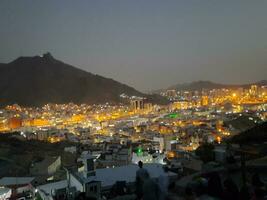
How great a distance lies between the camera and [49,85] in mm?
111125

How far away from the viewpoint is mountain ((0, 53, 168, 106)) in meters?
105

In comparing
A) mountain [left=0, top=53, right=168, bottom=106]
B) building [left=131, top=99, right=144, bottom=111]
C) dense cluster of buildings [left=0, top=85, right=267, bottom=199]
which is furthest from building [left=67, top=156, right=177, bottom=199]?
mountain [left=0, top=53, right=168, bottom=106]

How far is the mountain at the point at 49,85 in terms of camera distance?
105250 mm

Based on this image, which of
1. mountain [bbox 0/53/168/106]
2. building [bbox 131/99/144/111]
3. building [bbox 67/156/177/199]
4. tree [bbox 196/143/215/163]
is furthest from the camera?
mountain [bbox 0/53/168/106]

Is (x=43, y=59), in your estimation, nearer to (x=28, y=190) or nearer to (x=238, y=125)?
(x=238, y=125)

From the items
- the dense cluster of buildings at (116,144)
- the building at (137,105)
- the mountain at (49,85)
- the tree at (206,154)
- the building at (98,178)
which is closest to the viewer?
the building at (98,178)

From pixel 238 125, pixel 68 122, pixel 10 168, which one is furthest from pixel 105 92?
pixel 10 168

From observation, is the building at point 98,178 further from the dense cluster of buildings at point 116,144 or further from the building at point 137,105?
the building at point 137,105

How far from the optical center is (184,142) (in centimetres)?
3128

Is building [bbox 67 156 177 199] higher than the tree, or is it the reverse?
the tree

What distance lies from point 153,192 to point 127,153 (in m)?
18.8

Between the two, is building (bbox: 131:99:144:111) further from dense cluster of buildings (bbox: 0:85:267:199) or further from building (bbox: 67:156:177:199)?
building (bbox: 67:156:177:199)

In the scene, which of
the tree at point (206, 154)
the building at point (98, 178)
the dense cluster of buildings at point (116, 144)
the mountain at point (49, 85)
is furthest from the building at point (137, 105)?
the building at point (98, 178)

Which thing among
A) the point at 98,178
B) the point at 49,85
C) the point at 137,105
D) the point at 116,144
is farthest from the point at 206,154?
the point at 49,85
